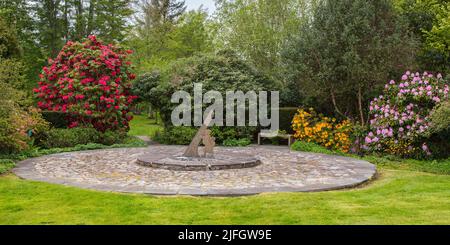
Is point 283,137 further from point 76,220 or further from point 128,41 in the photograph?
point 128,41

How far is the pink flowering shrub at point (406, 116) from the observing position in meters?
11.3

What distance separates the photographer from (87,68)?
571 inches

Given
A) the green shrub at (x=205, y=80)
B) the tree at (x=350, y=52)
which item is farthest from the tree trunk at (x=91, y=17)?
the tree at (x=350, y=52)

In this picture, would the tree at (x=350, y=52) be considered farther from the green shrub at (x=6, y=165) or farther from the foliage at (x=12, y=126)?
the green shrub at (x=6, y=165)

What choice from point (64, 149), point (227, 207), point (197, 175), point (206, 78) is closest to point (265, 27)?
point (206, 78)

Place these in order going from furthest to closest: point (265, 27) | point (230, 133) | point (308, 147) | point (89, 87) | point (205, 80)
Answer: point (265, 27) < point (205, 80) < point (230, 133) < point (89, 87) < point (308, 147)

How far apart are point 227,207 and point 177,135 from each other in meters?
9.18

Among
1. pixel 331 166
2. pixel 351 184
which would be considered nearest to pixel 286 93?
pixel 331 166

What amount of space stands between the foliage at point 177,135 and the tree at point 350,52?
3998mm

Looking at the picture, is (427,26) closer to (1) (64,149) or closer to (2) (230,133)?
(2) (230,133)

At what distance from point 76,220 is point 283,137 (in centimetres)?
1047

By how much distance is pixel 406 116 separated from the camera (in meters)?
11.6

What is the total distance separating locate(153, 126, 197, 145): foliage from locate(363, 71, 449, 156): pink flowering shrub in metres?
5.78

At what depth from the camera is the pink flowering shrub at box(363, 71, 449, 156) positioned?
1134cm
